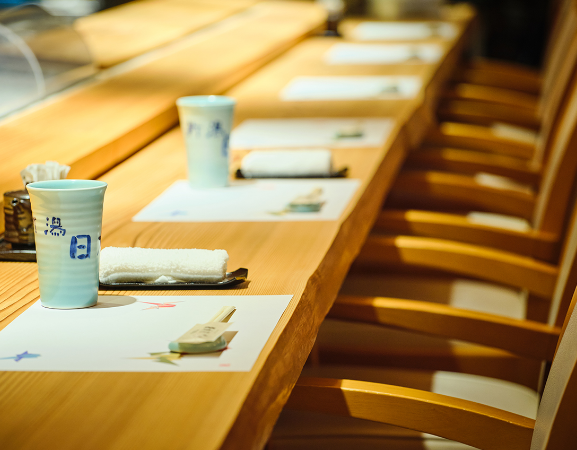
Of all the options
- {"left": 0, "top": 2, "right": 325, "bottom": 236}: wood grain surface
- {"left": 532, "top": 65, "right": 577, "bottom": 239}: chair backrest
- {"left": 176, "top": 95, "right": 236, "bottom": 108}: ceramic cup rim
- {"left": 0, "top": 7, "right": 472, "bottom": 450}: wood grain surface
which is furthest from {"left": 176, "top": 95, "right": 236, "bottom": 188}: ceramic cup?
{"left": 532, "top": 65, "right": 577, "bottom": 239}: chair backrest

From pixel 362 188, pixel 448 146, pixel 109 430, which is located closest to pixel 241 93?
pixel 448 146

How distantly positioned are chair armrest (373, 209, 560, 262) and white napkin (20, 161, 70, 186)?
1.04m

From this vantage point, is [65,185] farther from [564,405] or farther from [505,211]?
[505,211]

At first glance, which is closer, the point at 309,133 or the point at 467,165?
the point at 309,133

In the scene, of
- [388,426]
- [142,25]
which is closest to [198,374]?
[388,426]

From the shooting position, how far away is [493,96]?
3.62 meters

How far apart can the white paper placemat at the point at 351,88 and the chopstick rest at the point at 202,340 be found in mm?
1754

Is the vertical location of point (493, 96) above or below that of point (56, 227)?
below

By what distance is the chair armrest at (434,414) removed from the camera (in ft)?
3.11

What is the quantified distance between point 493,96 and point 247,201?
253 centimetres

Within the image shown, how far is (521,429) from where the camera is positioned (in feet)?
3.11

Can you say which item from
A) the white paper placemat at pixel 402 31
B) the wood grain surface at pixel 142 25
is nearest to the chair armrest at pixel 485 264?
the wood grain surface at pixel 142 25

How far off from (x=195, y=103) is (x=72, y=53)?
4.06ft

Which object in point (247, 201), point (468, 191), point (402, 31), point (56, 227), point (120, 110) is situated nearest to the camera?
point (56, 227)
